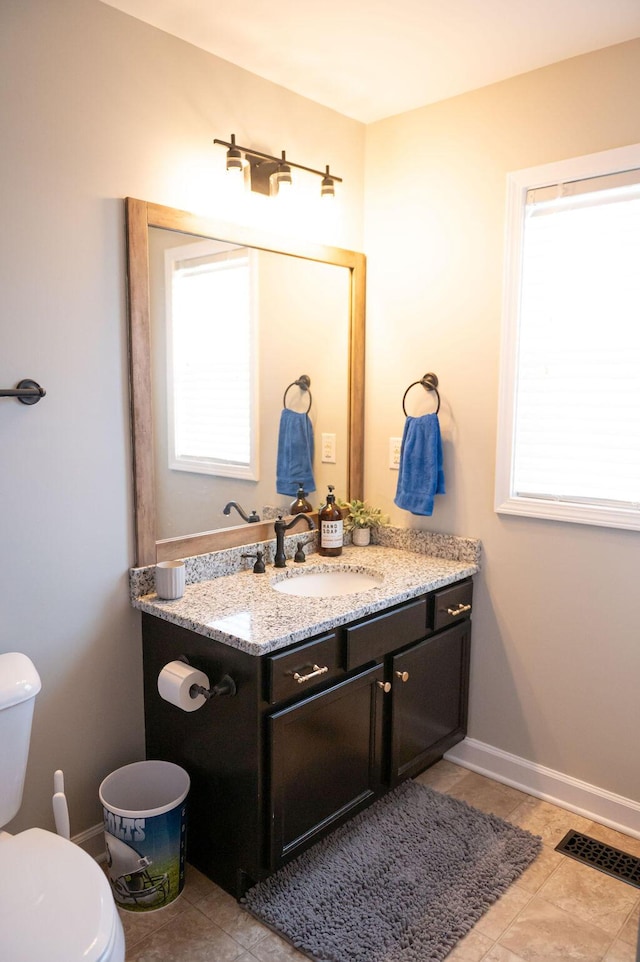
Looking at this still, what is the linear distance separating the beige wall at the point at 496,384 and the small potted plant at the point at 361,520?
0.08 meters

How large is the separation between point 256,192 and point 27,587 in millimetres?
1489

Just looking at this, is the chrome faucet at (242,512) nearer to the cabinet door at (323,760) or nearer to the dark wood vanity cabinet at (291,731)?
the dark wood vanity cabinet at (291,731)

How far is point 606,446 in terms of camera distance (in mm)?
2254

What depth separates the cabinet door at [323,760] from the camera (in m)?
1.89

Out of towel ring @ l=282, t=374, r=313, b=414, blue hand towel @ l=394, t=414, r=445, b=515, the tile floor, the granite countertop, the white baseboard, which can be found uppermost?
towel ring @ l=282, t=374, r=313, b=414

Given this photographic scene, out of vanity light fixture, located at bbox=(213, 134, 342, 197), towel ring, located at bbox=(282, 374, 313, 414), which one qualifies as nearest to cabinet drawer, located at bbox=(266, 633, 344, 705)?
towel ring, located at bbox=(282, 374, 313, 414)

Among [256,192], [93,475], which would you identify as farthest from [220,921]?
[256,192]

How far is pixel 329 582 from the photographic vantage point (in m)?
2.53

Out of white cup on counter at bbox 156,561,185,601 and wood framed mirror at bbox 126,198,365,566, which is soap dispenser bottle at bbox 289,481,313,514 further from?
white cup on counter at bbox 156,561,185,601

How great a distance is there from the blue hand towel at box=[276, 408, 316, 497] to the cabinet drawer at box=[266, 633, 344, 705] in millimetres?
768

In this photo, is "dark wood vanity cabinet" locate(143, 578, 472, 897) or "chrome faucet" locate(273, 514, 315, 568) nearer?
"dark wood vanity cabinet" locate(143, 578, 472, 897)

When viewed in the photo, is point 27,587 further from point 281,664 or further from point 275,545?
point 275,545

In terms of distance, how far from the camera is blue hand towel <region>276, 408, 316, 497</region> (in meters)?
2.58

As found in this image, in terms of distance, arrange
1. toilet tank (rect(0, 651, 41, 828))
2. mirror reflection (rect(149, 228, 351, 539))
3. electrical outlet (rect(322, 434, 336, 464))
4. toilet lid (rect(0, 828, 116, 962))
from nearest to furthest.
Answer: toilet lid (rect(0, 828, 116, 962))
toilet tank (rect(0, 651, 41, 828))
mirror reflection (rect(149, 228, 351, 539))
electrical outlet (rect(322, 434, 336, 464))
